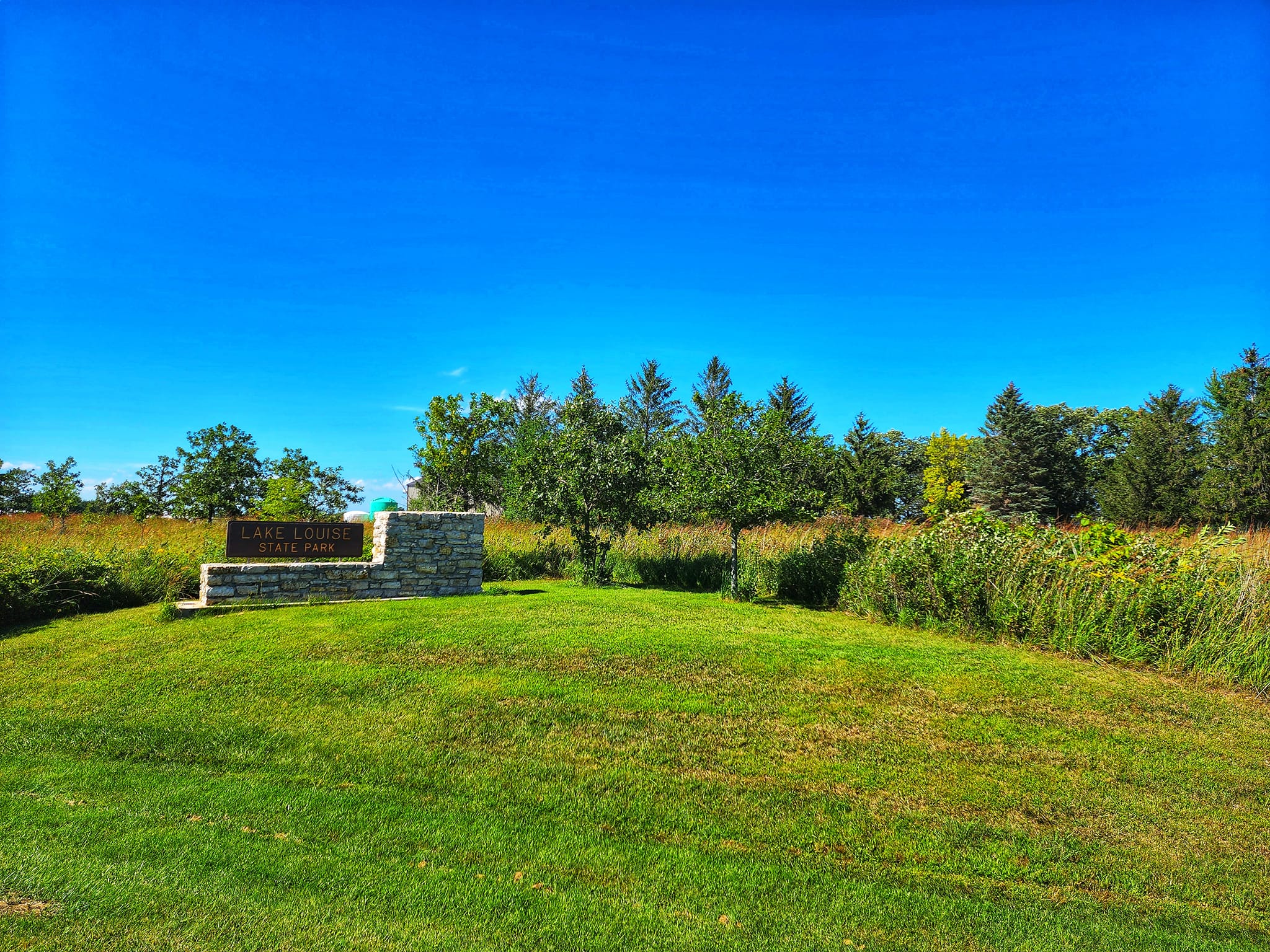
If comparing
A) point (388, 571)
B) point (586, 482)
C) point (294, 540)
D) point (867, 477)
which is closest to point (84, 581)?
point (294, 540)

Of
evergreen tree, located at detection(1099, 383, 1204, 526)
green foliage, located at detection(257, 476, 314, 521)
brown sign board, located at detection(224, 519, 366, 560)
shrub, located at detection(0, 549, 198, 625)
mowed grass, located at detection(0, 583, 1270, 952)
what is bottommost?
mowed grass, located at detection(0, 583, 1270, 952)

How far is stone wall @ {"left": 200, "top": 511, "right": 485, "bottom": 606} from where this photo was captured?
10.6 metres

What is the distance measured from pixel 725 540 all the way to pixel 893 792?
452 inches

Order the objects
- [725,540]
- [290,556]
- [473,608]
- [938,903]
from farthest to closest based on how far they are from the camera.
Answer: [725,540], [290,556], [473,608], [938,903]

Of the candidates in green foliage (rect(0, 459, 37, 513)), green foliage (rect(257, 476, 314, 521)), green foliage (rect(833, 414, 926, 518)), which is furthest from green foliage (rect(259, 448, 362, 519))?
green foliage (rect(833, 414, 926, 518))

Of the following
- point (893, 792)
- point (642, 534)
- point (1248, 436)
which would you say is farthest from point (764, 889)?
point (1248, 436)

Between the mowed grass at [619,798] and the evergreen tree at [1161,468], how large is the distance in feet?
95.2

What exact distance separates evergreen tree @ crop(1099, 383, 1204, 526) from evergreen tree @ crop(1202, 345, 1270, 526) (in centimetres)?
126

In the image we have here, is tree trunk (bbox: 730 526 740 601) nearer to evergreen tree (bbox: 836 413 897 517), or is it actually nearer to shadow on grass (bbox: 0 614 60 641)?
shadow on grass (bbox: 0 614 60 641)

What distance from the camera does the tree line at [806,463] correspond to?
12.4 meters

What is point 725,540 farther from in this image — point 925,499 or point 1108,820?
point 925,499

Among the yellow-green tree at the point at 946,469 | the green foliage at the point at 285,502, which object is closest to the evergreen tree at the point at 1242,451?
the yellow-green tree at the point at 946,469

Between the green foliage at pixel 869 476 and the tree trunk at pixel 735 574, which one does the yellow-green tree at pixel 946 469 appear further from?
the tree trunk at pixel 735 574

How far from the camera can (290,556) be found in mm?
11570
